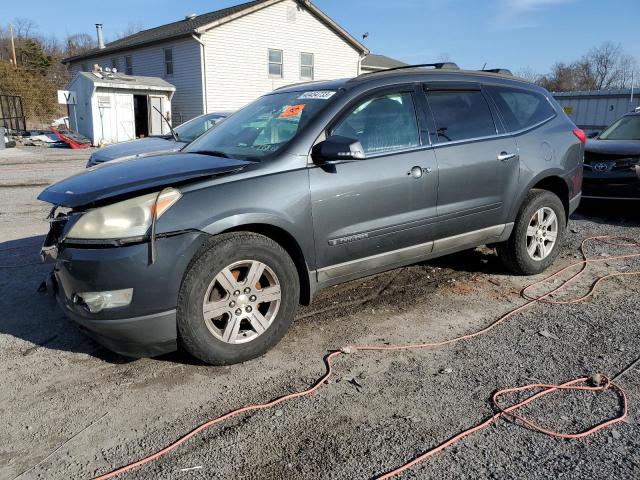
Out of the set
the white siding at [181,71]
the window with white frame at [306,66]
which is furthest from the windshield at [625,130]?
the window with white frame at [306,66]

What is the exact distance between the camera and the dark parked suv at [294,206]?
3043 millimetres

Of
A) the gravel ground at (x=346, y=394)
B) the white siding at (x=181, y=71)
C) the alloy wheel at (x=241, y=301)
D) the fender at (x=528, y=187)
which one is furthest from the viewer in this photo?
the white siding at (x=181, y=71)

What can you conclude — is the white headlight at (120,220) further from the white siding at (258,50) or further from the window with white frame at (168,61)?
the window with white frame at (168,61)

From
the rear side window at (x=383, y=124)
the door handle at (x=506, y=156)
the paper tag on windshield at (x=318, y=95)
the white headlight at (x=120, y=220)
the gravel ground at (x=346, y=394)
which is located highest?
the paper tag on windshield at (x=318, y=95)

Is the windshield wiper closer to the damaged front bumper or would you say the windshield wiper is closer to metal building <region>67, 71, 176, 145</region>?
the damaged front bumper

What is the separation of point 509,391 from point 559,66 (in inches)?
2829

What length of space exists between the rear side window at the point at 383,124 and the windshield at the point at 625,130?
6.04m

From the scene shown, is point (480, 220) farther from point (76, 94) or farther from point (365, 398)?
point (76, 94)

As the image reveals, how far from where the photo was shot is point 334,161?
3633 millimetres

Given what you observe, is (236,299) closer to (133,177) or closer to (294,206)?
(294,206)

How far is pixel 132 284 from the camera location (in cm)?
297

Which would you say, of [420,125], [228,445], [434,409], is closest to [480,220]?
[420,125]

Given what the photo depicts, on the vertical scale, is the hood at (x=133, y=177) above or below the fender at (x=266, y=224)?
above

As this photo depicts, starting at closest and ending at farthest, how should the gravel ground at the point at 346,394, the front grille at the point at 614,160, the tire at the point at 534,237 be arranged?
the gravel ground at the point at 346,394 < the tire at the point at 534,237 < the front grille at the point at 614,160
